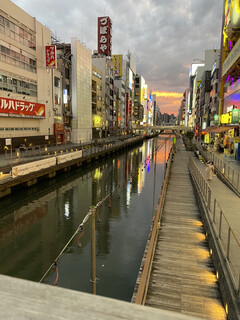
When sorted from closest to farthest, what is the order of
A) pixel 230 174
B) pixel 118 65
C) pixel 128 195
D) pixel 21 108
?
pixel 230 174
pixel 128 195
pixel 21 108
pixel 118 65

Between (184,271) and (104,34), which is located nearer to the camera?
(184,271)

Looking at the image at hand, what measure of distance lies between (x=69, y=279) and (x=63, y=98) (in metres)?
49.6

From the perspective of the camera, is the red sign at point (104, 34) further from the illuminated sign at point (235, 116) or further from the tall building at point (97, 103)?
the illuminated sign at point (235, 116)

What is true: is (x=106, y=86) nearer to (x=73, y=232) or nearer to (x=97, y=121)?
(x=97, y=121)

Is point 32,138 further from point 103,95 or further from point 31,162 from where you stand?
point 103,95

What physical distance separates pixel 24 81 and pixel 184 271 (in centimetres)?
4129

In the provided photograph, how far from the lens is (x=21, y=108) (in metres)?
39.1

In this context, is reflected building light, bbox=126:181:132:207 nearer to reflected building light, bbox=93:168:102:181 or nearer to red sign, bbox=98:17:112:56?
reflected building light, bbox=93:168:102:181

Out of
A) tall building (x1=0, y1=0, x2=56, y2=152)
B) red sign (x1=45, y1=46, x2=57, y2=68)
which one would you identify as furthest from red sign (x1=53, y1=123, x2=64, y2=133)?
red sign (x1=45, y1=46, x2=57, y2=68)

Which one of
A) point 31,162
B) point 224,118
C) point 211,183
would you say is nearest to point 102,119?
point 224,118

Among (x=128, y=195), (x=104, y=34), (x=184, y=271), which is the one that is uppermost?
(x=104, y=34)

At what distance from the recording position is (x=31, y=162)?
87.4ft

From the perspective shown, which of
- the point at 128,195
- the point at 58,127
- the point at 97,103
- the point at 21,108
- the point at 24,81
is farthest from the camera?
the point at 97,103

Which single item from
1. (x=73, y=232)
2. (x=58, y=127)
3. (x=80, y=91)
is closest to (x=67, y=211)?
(x=73, y=232)
